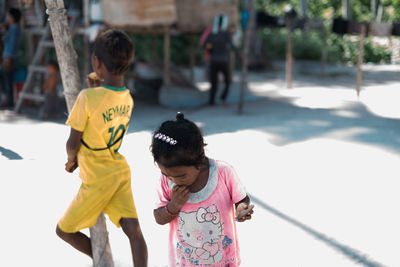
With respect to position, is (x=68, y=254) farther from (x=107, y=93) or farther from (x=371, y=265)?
(x=371, y=265)

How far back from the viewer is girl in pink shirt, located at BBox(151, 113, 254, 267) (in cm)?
186

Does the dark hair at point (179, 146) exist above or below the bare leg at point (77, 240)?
above

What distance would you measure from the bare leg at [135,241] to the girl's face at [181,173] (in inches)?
27.7

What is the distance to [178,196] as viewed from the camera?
72.8 inches

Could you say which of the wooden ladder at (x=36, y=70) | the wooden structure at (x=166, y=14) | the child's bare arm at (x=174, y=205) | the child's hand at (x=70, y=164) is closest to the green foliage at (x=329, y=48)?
the wooden structure at (x=166, y=14)

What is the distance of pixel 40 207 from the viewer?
12.8 feet

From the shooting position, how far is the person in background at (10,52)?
28.3ft

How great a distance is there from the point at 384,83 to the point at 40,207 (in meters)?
10.4

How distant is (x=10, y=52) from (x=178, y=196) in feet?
25.9

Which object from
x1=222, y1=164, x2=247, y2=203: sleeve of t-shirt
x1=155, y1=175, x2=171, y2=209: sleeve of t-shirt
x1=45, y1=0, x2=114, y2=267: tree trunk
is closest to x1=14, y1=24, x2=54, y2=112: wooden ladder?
x1=45, y1=0, x2=114, y2=267: tree trunk

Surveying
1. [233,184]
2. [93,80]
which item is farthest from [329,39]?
[233,184]

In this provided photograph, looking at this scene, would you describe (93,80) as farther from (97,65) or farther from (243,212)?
(243,212)

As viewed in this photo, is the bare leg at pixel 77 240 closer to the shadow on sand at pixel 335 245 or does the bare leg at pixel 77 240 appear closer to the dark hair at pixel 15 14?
the shadow on sand at pixel 335 245

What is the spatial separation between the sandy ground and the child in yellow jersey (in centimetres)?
75
